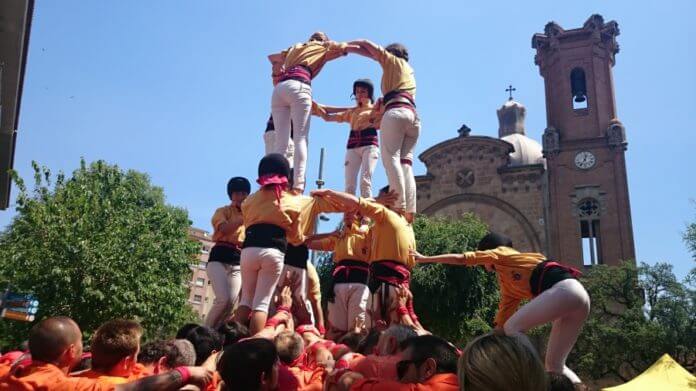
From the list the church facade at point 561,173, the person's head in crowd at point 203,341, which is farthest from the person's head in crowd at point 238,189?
the church facade at point 561,173

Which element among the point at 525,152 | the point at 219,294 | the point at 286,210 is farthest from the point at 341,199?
the point at 525,152

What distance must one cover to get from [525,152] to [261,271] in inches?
1573

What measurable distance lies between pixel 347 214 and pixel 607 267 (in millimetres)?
27815

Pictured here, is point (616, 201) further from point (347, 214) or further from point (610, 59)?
point (347, 214)

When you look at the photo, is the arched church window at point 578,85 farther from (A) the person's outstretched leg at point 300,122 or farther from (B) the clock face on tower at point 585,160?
(A) the person's outstretched leg at point 300,122

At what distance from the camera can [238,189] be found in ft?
26.9

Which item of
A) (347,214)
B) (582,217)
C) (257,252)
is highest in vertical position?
(582,217)

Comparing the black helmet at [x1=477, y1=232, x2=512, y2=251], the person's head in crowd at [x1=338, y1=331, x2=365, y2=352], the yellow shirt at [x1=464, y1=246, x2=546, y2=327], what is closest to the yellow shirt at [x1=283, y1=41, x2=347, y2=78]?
the black helmet at [x1=477, y1=232, x2=512, y2=251]

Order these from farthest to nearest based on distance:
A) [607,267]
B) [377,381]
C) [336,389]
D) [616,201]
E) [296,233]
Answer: [616,201]
[607,267]
[296,233]
[336,389]
[377,381]

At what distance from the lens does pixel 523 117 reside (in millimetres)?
48844

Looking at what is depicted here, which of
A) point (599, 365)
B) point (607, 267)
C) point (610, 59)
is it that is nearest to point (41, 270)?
point (599, 365)

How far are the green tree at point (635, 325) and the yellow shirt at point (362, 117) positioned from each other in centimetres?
2260

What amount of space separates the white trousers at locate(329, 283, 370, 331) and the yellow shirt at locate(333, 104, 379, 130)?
321cm

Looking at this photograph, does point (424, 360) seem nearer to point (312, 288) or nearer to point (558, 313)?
point (558, 313)
